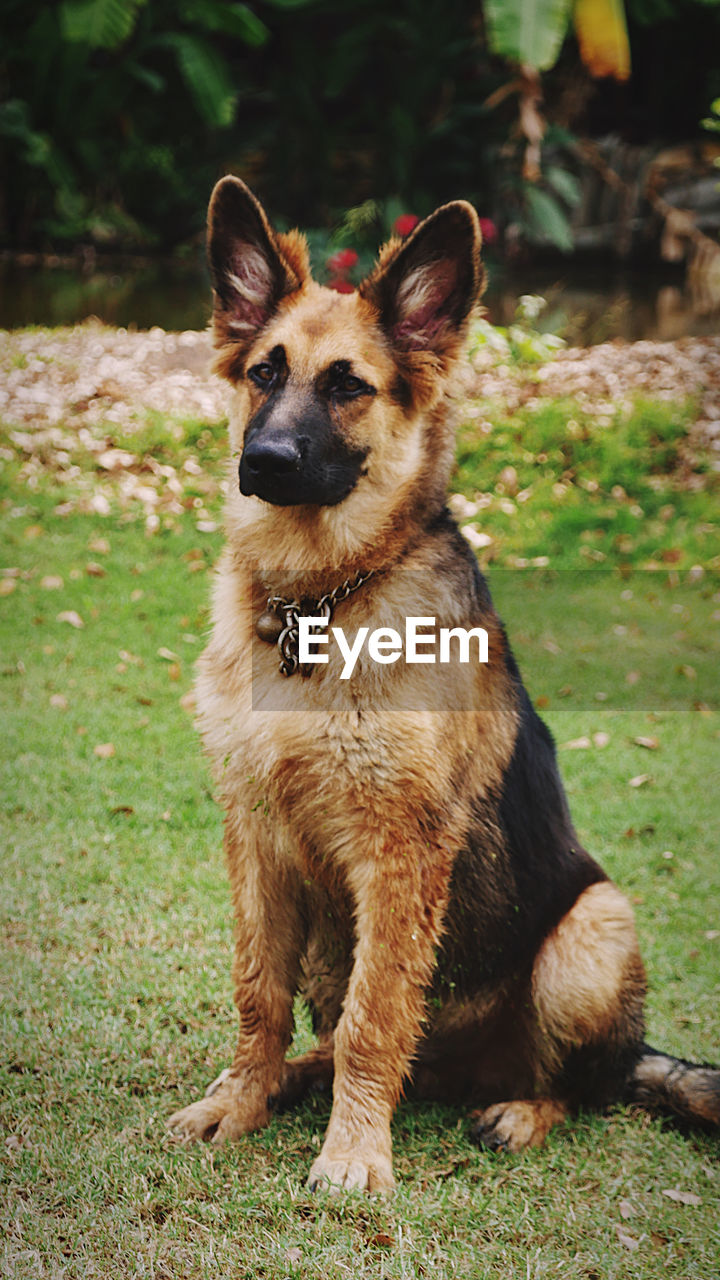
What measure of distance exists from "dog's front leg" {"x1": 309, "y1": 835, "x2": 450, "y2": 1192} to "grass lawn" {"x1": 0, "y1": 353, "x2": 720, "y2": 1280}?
0.13 meters

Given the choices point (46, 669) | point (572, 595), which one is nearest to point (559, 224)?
point (572, 595)

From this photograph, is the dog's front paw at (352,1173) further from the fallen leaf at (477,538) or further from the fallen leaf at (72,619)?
the fallen leaf at (477,538)

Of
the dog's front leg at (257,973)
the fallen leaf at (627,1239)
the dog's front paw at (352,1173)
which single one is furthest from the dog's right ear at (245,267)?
the fallen leaf at (627,1239)

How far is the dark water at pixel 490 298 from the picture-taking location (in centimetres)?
1240

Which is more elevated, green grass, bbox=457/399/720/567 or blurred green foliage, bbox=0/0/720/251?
blurred green foliage, bbox=0/0/720/251

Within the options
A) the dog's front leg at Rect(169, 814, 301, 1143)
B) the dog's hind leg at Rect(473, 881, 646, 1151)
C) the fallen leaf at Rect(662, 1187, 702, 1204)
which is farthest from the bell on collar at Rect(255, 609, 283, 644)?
the fallen leaf at Rect(662, 1187, 702, 1204)

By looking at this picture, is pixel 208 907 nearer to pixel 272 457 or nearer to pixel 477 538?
pixel 272 457

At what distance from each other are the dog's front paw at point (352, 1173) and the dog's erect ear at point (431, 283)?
7.01ft

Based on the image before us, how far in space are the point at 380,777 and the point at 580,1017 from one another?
0.93 metres

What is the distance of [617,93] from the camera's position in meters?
18.7

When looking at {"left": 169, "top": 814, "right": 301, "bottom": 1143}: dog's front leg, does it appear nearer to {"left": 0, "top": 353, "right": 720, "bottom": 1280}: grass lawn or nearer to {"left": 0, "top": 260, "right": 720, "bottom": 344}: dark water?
{"left": 0, "top": 353, "right": 720, "bottom": 1280}: grass lawn

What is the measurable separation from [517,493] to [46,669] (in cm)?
421

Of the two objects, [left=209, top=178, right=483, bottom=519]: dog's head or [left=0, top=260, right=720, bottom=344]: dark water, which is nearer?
[left=209, top=178, right=483, bottom=519]: dog's head

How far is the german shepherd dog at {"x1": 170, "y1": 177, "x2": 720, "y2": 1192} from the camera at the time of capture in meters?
2.75
